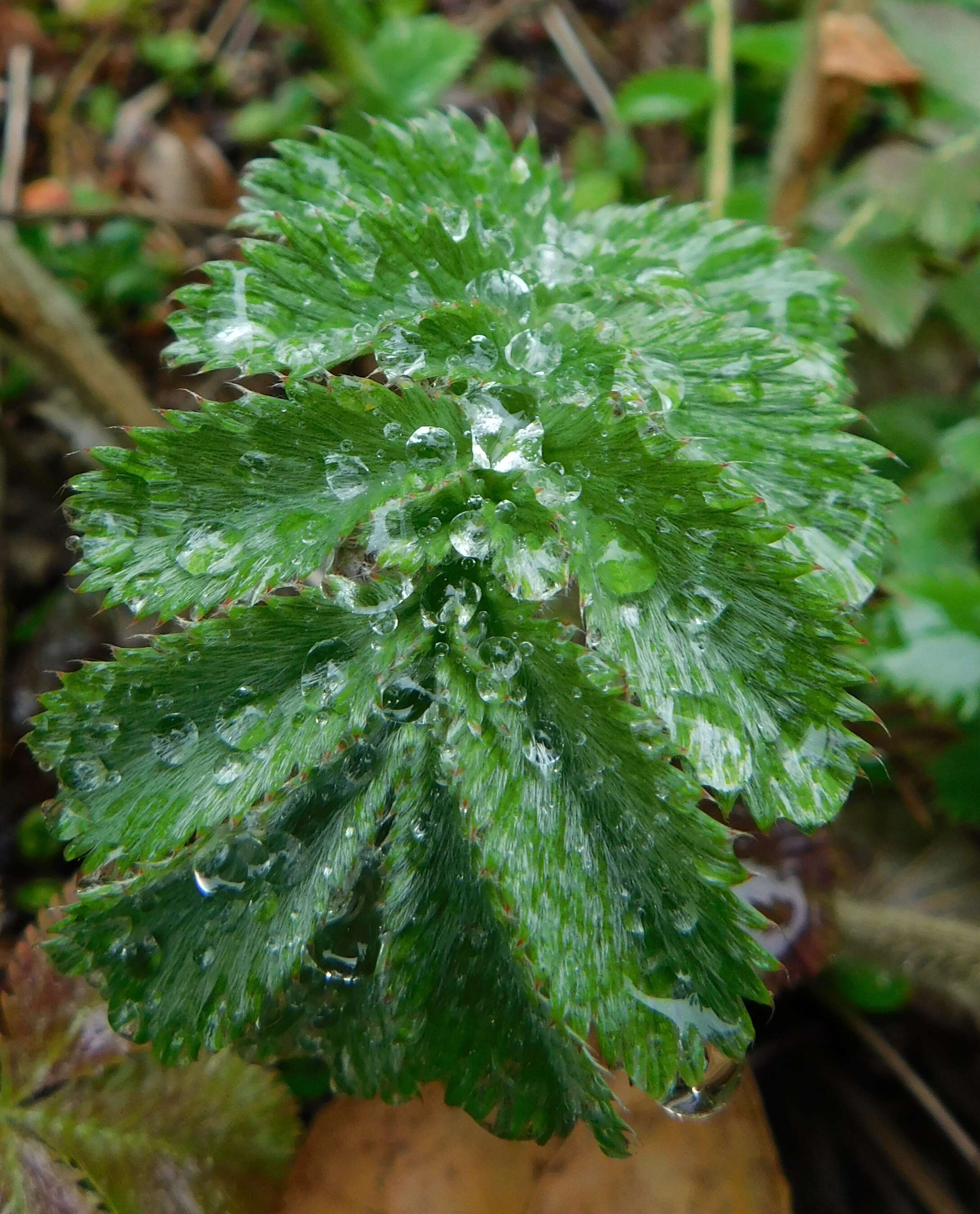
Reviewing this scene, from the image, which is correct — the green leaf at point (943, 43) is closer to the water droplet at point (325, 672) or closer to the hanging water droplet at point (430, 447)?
the hanging water droplet at point (430, 447)

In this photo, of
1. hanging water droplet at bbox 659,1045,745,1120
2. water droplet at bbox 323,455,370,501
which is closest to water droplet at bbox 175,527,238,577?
water droplet at bbox 323,455,370,501

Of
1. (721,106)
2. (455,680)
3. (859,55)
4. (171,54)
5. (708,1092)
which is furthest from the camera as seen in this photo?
(171,54)

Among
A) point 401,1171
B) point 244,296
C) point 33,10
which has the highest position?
point 33,10

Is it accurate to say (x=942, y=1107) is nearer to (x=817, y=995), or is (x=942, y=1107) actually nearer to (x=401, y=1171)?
(x=817, y=995)

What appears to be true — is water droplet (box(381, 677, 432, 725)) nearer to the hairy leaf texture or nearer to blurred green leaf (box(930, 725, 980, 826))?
the hairy leaf texture

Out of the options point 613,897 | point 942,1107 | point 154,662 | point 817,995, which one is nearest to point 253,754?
point 154,662

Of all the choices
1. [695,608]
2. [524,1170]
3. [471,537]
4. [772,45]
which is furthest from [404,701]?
[772,45]

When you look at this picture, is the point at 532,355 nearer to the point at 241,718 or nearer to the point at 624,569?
the point at 624,569

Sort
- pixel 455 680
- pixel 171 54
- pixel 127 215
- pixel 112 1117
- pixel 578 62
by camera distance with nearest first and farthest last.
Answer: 1. pixel 455 680
2. pixel 112 1117
3. pixel 127 215
4. pixel 171 54
5. pixel 578 62

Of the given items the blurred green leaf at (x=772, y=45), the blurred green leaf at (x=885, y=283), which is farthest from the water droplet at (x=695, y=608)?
the blurred green leaf at (x=772, y=45)
